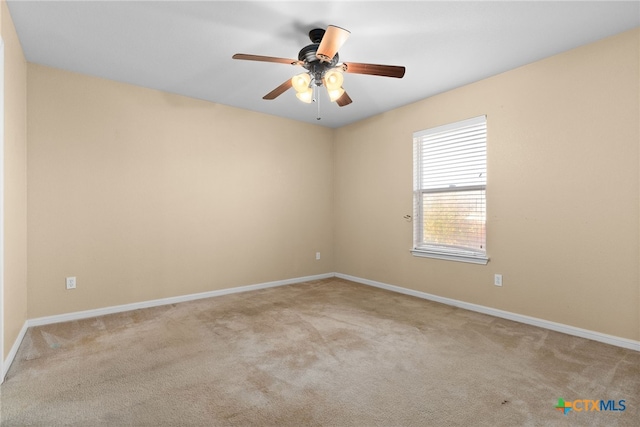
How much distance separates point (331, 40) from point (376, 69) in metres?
0.42

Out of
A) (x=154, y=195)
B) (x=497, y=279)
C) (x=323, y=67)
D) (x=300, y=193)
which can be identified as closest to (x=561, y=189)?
(x=497, y=279)

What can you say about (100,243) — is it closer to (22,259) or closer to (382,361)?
(22,259)

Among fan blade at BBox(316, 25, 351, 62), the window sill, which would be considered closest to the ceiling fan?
fan blade at BBox(316, 25, 351, 62)

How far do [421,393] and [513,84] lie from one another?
3.06 m

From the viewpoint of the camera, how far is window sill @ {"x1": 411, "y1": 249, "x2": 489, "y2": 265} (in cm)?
354

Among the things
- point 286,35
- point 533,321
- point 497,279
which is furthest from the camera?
point 497,279

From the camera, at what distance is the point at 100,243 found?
346 centimetres

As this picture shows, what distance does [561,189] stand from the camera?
2.95 meters

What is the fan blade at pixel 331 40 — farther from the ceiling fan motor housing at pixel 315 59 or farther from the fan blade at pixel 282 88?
the fan blade at pixel 282 88

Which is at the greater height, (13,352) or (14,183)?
(14,183)

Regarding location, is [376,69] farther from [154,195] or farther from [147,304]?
[147,304]

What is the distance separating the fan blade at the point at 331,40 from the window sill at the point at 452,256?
2655 mm

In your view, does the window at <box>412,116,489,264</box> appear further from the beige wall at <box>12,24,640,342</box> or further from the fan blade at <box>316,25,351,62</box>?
the fan blade at <box>316,25,351,62</box>

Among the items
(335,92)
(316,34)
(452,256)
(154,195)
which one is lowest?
(452,256)
